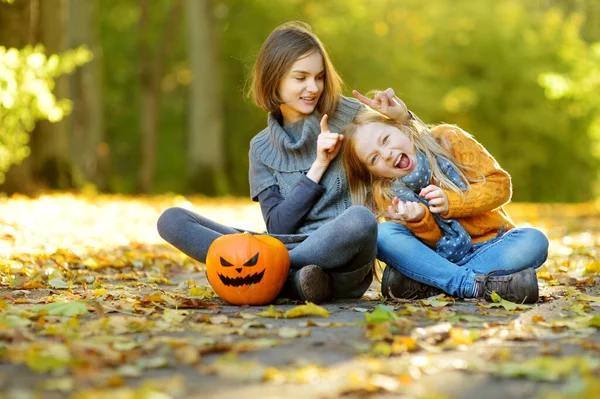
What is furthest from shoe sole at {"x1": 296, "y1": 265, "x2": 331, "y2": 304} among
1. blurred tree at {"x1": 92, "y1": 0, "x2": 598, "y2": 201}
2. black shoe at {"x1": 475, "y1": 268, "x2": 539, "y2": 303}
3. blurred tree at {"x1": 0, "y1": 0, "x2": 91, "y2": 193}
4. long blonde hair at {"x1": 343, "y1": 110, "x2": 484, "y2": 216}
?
blurred tree at {"x1": 92, "y1": 0, "x2": 598, "y2": 201}

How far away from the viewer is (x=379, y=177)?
16.0 ft

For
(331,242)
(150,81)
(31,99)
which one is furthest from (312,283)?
(150,81)

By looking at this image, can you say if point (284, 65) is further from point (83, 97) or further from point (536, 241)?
point (83, 97)

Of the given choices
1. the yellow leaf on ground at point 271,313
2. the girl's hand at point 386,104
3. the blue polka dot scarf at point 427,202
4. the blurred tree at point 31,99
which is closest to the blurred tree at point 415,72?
the blurred tree at point 31,99

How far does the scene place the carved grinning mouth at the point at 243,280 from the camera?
4402 millimetres

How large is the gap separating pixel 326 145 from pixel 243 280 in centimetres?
89

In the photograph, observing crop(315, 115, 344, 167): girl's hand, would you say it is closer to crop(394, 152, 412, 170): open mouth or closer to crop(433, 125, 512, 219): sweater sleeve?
crop(394, 152, 412, 170): open mouth

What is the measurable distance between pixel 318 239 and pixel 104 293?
125 centimetres

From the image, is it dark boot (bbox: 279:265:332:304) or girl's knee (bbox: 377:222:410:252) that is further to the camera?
girl's knee (bbox: 377:222:410:252)

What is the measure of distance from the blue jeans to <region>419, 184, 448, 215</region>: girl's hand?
10.0 inches

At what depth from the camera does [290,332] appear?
3523 millimetres

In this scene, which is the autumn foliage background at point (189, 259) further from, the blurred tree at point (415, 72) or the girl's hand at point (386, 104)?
the girl's hand at point (386, 104)

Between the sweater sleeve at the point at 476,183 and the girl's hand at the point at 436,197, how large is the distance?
0.04 metres

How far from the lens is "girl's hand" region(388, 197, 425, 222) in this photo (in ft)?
14.9
